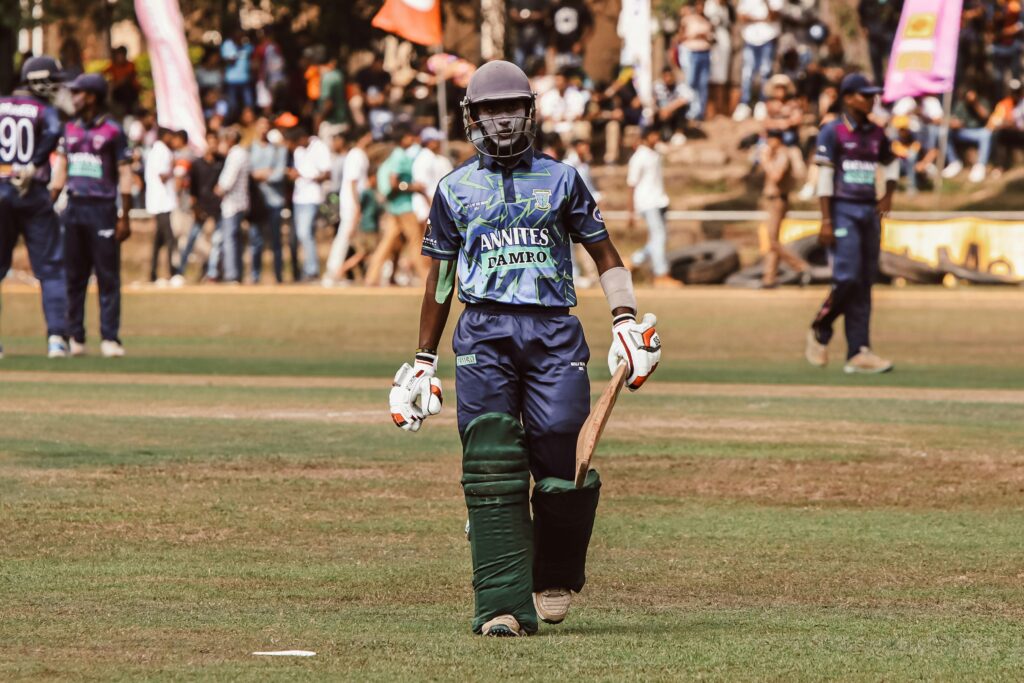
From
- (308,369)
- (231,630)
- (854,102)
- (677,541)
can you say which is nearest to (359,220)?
(308,369)

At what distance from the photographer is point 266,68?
33.7m

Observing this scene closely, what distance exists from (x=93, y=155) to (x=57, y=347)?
194 cm

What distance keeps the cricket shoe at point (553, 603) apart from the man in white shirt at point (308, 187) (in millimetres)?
22049

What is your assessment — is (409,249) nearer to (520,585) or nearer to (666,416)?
A: (666,416)

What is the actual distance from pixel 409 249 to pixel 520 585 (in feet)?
72.6

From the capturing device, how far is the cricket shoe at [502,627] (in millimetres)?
6566

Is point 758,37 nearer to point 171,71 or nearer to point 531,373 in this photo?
point 171,71

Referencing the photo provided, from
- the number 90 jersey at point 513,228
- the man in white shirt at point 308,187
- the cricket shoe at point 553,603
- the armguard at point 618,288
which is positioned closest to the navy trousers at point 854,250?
the armguard at point 618,288

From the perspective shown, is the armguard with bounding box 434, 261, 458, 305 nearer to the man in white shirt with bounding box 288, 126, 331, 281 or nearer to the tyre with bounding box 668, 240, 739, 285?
the tyre with bounding box 668, 240, 739, 285

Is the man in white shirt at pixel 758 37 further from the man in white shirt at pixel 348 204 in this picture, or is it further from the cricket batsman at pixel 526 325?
the cricket batsman at pixel 526 325

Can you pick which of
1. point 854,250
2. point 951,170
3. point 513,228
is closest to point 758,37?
point 951,170

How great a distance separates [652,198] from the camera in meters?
27.3

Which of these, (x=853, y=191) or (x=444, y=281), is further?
(x=853, y=191)

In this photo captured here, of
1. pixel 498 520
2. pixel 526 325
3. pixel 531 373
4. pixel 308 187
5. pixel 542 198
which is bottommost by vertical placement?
pixel 308 187
